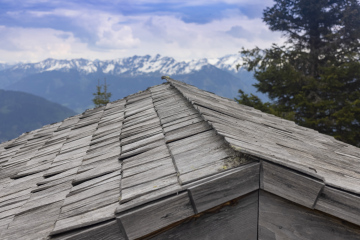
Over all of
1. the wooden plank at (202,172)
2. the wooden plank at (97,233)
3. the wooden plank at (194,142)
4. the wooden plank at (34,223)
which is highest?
the wooden plank at (194,142)

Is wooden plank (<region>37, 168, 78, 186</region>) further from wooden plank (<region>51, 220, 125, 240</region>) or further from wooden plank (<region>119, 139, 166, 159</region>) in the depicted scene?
wooden plank (<region>51, 220, 125, 240</region>)

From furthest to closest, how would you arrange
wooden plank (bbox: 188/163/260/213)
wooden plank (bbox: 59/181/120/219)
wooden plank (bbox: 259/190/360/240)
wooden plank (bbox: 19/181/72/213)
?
1. wooden plank (bbox: 19/181/72/213)
2. wooden plank (bbox: 259/190/360/240)
3. wooden plank (bbox: 59/181/120/219)
4. wooden plank (bbox: 188/163/260/213)

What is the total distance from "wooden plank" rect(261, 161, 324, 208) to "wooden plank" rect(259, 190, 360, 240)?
124 mm

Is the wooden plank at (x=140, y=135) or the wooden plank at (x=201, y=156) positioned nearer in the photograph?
the wooden plank at (x=201, y=156)

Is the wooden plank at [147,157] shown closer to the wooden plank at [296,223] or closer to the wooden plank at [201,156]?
the wooden plank at [201,156]

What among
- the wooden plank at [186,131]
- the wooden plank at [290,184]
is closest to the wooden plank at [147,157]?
the wooden plank at [186,131]

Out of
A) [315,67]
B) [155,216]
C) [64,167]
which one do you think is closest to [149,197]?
[155,216]

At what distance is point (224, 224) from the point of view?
2230 millimetres

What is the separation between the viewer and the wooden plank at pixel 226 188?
1.97m

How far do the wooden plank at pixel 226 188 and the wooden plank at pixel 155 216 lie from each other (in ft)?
0.26

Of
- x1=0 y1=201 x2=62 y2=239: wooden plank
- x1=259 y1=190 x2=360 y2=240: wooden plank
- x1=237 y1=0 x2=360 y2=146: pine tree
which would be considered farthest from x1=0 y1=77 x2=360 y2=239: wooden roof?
x1=237 y1=0 x2=360 y2=146: pine tree

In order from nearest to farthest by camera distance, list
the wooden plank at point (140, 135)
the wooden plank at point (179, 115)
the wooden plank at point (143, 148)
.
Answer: the wooden plank at point (143, 148) < the wooden plank at point (140, 135) < the wooden plank at point (179, 115)

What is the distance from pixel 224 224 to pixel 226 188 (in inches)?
14.7

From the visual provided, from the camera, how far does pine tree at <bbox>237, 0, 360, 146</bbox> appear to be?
56.5 feet
